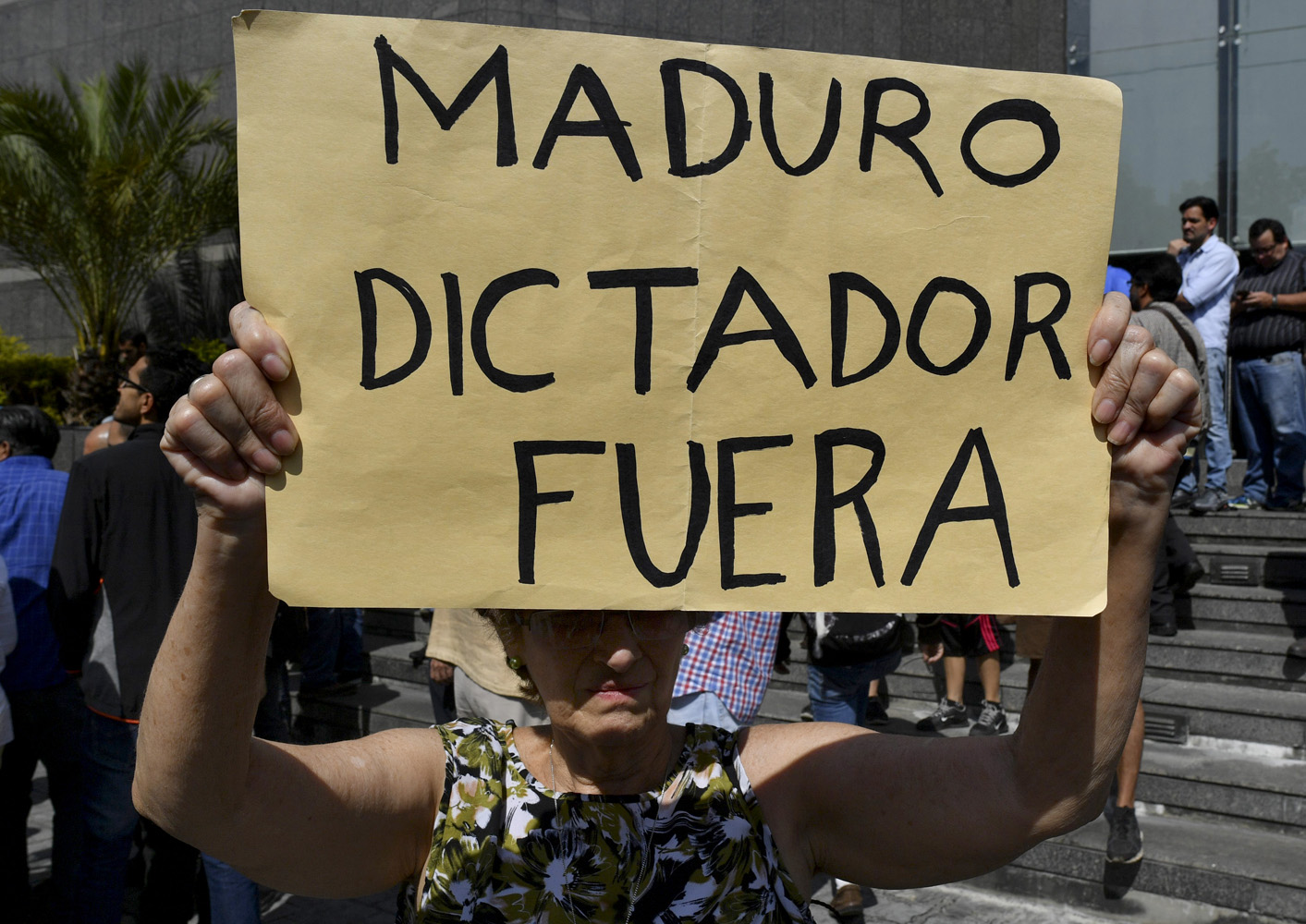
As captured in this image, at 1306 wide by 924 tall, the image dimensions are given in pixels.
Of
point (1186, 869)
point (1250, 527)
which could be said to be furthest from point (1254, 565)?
point (1186, 869)

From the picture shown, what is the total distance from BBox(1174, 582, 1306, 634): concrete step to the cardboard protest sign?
570 cm

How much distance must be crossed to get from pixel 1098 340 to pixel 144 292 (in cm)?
1523

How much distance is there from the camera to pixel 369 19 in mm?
1294

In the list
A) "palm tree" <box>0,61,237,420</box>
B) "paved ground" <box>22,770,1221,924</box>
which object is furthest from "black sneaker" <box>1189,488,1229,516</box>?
"palm tree" <box>0,61,237,420</box>

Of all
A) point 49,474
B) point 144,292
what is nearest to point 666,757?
point 49,474

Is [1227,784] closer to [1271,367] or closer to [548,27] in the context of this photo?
[1271,367]

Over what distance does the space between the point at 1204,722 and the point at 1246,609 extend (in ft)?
4.04

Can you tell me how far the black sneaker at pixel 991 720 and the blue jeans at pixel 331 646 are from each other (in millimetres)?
3778

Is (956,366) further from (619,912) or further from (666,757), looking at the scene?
(619,912)

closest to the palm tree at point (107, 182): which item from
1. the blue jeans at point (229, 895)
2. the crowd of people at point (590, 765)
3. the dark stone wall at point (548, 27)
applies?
the dark stone wall at point (548, 27)

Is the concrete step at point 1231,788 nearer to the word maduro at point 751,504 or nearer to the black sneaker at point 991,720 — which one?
the black sneaker at point 991,720

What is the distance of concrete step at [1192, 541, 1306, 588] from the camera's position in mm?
6605

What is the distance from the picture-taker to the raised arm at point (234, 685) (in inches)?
50.5

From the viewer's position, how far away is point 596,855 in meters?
1.60
